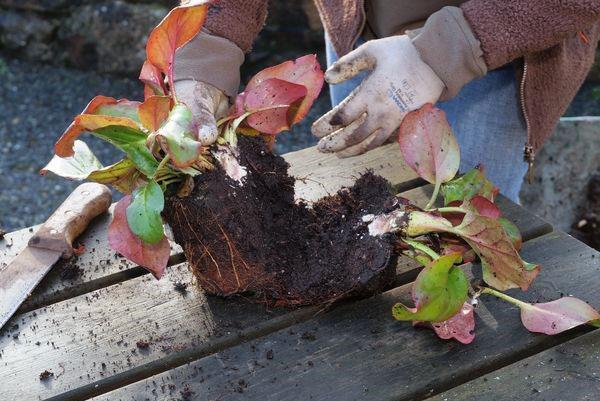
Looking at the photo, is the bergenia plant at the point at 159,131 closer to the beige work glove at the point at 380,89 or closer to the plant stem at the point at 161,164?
the plant stem at the point at 161,164

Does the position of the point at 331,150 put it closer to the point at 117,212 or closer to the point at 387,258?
the point at 387,258

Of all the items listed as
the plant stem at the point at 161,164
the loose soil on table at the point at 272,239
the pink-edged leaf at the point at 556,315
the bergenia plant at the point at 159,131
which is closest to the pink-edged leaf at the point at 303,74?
the bergenia plant at the point at 159,131

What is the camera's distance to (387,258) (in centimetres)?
109

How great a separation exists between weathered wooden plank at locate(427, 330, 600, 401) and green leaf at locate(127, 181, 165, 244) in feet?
1.42

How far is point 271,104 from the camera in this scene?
115 centimetres

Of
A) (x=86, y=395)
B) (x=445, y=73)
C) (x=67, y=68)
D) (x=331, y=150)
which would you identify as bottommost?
(x=67, y=68)

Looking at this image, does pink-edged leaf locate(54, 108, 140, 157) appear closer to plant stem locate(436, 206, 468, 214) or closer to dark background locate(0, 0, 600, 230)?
plant stem locate(436, 206, 468, 214)

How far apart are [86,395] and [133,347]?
4.0 inches

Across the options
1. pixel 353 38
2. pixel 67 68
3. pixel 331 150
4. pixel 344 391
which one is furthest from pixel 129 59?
pixel 344 391

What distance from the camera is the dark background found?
3.06 meters

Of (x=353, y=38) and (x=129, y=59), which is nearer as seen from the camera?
(x=353, y=38)

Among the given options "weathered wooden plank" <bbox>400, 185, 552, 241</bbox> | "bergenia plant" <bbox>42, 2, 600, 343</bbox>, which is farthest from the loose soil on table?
"weathered wooden plank" <bbox>400, 185, 552, 241</bbox>

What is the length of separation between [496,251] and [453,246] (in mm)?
85

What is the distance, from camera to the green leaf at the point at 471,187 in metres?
1.19
